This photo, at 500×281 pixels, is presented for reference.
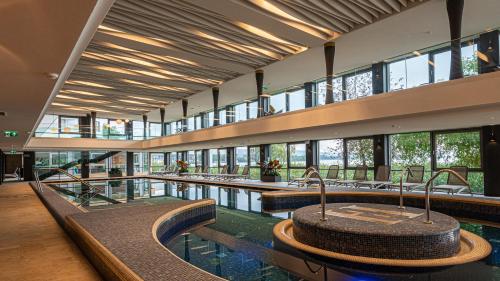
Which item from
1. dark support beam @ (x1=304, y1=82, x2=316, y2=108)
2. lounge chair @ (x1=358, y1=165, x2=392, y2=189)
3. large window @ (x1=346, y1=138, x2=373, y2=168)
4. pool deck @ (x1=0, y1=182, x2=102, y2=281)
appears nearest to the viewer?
pool deck @ (x1=0, y1=182, x2=102, y2=281)

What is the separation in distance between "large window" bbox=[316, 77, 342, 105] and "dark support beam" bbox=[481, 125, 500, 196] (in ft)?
14.7

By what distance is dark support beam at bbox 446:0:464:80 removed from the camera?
21.9 feet

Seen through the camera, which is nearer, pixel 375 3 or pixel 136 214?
pixel 136 214

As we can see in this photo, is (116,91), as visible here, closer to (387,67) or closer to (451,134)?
(387,67)

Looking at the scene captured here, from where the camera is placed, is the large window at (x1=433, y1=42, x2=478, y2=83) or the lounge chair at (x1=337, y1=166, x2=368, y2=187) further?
the lounge chair at (x1=337, y1=166, x2=368, y2=187)

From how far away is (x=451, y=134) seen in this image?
10836 mm

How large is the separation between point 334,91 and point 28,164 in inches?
860

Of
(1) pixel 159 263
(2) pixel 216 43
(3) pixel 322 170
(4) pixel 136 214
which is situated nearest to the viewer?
(1) pixel 159 263

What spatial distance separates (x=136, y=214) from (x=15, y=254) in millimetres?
1733

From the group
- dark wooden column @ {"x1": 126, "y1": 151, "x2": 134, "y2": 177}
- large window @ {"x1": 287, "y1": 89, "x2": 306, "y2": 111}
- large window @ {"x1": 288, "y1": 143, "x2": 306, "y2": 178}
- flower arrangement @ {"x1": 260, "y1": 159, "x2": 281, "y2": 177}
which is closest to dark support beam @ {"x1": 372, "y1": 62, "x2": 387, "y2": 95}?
large window @ {"x1": 287, "y1": 89, "x2": 306, "y2": 111}

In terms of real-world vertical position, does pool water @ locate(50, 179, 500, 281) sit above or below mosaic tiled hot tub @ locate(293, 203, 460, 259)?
below

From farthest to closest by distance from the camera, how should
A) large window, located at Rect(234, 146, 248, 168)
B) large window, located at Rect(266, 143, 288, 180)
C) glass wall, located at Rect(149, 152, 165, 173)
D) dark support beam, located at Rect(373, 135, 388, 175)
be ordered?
1. glass wall, located at Rect(149, 152, 165, 173)
2. large window, located at Rect(234, 146, 248, 168)
3. large window, located at Rect(266, 143, 288, 180)
4. dark support beam, located at Rect(373, 135, 388, 175)

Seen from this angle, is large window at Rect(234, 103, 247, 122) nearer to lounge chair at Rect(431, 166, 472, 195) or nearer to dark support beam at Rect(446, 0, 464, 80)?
lounge chair at Rect(431, 166, 472, 195)

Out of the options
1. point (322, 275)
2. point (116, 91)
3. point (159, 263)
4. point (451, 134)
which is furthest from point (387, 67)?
point (116, 91)
